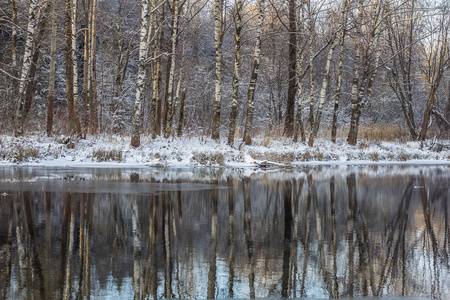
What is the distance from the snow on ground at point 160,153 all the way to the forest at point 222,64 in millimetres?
835

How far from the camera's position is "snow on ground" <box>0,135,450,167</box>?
19203 mm

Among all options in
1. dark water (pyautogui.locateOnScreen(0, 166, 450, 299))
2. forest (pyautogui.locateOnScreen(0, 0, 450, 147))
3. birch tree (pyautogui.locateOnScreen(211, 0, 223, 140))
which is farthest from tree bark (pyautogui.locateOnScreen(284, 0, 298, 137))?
dark water (pyautogui.locateOnScreen(0, 166, 450, 299))

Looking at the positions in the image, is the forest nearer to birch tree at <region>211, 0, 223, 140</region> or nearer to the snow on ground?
birch tree at <region>211, 0, 223, 140</region>

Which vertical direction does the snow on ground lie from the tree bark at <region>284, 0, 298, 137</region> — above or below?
below

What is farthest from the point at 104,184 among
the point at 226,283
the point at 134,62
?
the point at 134,62

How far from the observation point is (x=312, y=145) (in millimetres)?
24969

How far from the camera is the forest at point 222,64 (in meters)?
22.7

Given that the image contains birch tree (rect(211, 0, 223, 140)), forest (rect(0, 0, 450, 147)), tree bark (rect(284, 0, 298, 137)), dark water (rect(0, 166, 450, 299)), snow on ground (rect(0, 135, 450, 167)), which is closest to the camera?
dark water (rect(0, 166, 450, 299))

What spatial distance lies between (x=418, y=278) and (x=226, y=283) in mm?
2268

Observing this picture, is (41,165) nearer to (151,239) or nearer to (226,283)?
(151,239)

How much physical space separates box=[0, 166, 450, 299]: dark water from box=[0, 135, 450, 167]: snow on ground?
6.58 meters

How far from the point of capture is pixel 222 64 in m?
32.4

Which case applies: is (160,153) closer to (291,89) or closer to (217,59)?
(217,59)

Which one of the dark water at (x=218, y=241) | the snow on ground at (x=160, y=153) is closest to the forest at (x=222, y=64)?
the snow on ground at (x=160, y=153)
